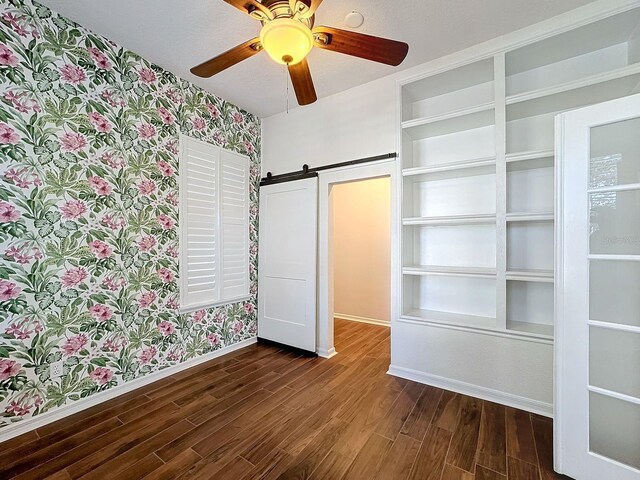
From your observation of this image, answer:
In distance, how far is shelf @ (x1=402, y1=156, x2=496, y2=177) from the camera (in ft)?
7.51

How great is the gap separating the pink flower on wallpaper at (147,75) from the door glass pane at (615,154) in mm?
3280

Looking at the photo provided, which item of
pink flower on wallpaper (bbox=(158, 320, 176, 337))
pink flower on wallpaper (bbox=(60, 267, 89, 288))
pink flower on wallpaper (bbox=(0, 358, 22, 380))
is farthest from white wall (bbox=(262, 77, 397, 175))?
pink flower on wallpaper (bbox=(0, 358, 22, 380))

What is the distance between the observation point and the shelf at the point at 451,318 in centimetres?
235

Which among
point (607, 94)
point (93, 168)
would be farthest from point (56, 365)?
point (607, 94)

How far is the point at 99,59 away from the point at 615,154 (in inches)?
138

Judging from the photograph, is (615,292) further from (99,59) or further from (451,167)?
(99,59)

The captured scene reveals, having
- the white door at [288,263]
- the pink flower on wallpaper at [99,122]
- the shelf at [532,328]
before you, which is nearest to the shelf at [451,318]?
the shelf at [532,328]

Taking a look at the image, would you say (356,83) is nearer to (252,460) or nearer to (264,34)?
(264,34)

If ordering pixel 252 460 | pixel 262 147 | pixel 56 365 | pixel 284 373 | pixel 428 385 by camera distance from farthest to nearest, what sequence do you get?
1. pixel 262 147
2. pixel 284 373
3. pixel 428 385
4. pixel 56 365
5. pixel 252 460

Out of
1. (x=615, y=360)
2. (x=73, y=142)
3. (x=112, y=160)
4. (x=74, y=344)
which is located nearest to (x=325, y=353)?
(x=74, y=344)

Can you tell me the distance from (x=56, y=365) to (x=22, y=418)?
0.34 m

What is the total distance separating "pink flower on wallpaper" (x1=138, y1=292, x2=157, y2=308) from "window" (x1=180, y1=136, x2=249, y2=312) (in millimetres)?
269

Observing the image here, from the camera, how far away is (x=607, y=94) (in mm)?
2074

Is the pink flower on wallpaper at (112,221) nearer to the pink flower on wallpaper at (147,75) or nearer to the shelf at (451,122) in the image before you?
the pink flower on wallpaper at (147,75)
